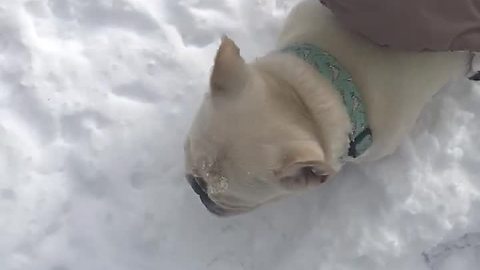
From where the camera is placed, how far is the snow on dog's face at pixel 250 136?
1.91m

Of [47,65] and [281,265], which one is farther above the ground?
[47,65]

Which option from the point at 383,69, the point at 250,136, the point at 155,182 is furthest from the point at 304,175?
the point at 155,182

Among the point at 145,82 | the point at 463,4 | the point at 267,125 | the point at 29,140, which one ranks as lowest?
the point at 29,140

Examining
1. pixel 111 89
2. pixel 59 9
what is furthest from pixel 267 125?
pixel 59 9

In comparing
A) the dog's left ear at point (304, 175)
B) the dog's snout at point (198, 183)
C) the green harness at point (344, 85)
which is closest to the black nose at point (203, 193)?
the dog's snout at point (198, 183)

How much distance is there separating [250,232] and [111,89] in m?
0.65

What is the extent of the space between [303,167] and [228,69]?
297 mm

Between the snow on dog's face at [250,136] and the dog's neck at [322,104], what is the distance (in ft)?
0.10

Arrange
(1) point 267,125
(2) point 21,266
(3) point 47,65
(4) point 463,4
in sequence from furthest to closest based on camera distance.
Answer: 1. (3) point 47,65
2. (2) point 21,266
3. (4) point 463,4
4. (1) point 267,125

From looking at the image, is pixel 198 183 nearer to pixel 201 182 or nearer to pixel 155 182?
pixel 201 182

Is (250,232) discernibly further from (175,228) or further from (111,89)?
(111,89)

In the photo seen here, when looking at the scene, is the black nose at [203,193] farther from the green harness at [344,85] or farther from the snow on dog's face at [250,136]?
the green harness at [344,85]

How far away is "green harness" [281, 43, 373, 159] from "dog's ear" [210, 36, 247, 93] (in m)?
0.24

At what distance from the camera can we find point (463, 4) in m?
2.10
